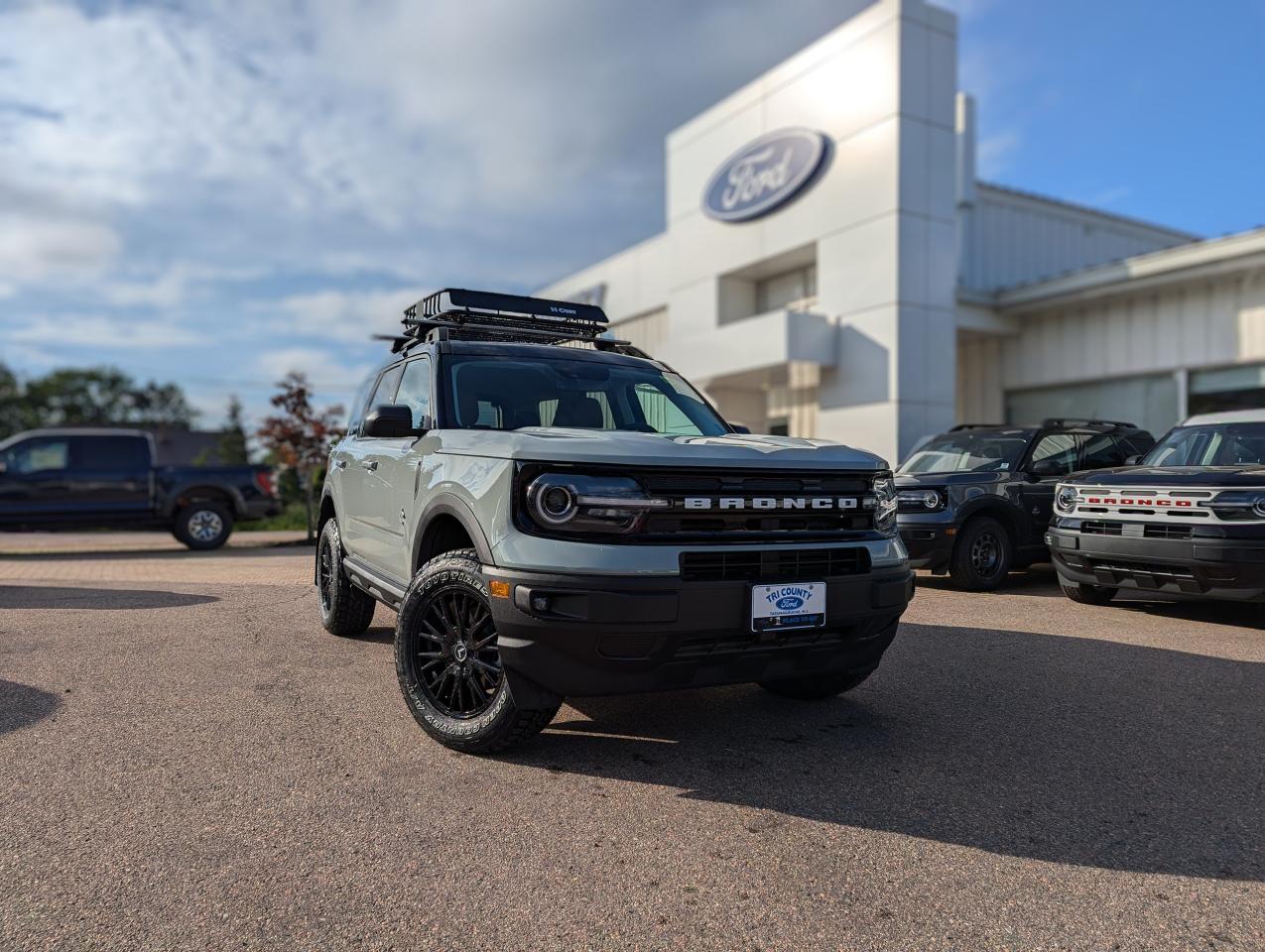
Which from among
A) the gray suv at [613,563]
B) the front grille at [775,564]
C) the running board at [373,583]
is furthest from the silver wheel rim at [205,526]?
the front grille at [775,564]

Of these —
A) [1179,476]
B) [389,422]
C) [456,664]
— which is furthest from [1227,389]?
[456,664]

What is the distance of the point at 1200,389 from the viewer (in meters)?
16.4

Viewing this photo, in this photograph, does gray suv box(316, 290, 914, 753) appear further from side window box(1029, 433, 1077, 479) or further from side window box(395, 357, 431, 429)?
side window box(1029, 433, 1077, 479)

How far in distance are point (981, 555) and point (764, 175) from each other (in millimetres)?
13002

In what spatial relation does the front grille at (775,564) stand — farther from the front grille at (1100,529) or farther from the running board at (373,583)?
the front grille at (1100,529)

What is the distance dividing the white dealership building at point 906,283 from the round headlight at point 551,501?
45.8ft

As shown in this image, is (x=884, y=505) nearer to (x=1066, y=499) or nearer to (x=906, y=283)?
(x=1066, y=499)

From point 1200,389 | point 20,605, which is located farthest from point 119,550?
point 1200,389

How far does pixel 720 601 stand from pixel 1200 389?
1640 centimetres

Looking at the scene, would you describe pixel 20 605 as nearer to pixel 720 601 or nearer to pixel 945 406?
pixel 720 601

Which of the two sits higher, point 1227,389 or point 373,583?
point 1227,389

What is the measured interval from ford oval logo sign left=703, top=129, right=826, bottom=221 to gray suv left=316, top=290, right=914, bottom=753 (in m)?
15.4

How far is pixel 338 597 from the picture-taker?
6164mm

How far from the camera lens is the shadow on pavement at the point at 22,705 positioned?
4.28m
